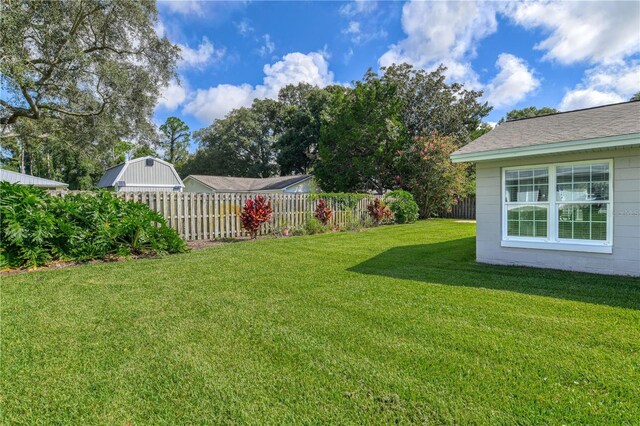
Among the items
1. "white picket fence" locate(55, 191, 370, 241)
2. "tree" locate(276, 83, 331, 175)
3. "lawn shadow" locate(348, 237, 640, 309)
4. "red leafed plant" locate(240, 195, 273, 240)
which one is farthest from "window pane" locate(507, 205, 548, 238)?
"tree" locate(276, 83, 331, 175)

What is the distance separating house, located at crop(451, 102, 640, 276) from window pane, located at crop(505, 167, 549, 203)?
0.02 metres

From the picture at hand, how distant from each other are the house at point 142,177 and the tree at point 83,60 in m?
9.20

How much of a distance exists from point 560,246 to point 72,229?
905 cm

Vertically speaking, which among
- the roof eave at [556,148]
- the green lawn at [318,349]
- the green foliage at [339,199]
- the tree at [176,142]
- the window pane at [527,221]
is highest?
the tree at [176,142]

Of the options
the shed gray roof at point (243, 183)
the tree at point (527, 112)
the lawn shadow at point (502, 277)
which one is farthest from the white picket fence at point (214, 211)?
the tree at point (527, 112)

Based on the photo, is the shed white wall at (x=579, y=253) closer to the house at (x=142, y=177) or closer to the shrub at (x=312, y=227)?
the shrub at (x=312, y=227)

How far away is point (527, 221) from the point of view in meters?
6.21

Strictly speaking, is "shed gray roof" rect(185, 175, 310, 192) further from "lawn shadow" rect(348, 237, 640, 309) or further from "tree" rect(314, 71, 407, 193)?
"lawn shadow" rect(348, 237, 640, 309)

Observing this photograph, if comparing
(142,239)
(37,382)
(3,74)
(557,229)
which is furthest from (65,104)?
(557,229)

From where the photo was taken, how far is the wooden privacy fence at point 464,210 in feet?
66.2

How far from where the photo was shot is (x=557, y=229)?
5.87 m

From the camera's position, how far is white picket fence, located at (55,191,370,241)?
880cm

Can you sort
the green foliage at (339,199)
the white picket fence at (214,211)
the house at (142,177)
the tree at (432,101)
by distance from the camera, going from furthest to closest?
the house at (142,177)
the tree at (432,101)
the green foliage at (339,199)
the white picket fence at (214,211)

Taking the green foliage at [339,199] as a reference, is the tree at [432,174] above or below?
above
